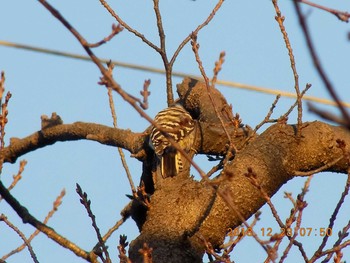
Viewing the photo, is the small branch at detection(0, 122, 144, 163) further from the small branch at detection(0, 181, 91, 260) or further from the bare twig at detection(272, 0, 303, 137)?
the small branch at detection(0, 181, 91, 260)

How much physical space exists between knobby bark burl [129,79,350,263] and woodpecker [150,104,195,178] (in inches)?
15.9

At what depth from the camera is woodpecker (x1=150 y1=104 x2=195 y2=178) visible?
13.6 ft

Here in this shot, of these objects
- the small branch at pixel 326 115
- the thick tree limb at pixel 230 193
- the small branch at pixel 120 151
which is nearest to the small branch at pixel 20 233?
the thick tree limb at pixel 230 193

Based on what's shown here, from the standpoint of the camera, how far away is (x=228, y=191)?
2.80 meters

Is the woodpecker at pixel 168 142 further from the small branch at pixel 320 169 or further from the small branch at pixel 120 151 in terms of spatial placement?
the small branch at pixel 320 169

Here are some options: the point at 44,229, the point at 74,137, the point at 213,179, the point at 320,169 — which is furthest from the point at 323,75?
the point at 74,137

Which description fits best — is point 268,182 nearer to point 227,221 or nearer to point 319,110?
point 227,221

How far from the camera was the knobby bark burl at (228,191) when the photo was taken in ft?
10.1

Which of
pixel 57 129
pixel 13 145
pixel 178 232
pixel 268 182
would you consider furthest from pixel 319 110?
pixel 13 145

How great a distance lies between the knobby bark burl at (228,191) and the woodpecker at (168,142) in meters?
0.40

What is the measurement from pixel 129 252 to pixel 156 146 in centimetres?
124

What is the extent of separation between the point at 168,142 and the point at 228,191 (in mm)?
1769

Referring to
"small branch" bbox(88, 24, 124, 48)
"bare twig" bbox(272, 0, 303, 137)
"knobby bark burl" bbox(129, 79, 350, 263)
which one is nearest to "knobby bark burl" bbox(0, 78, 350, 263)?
"knobby bark burl" bbox(129, 79, 350, 263)

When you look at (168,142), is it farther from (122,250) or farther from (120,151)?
(122,250)
